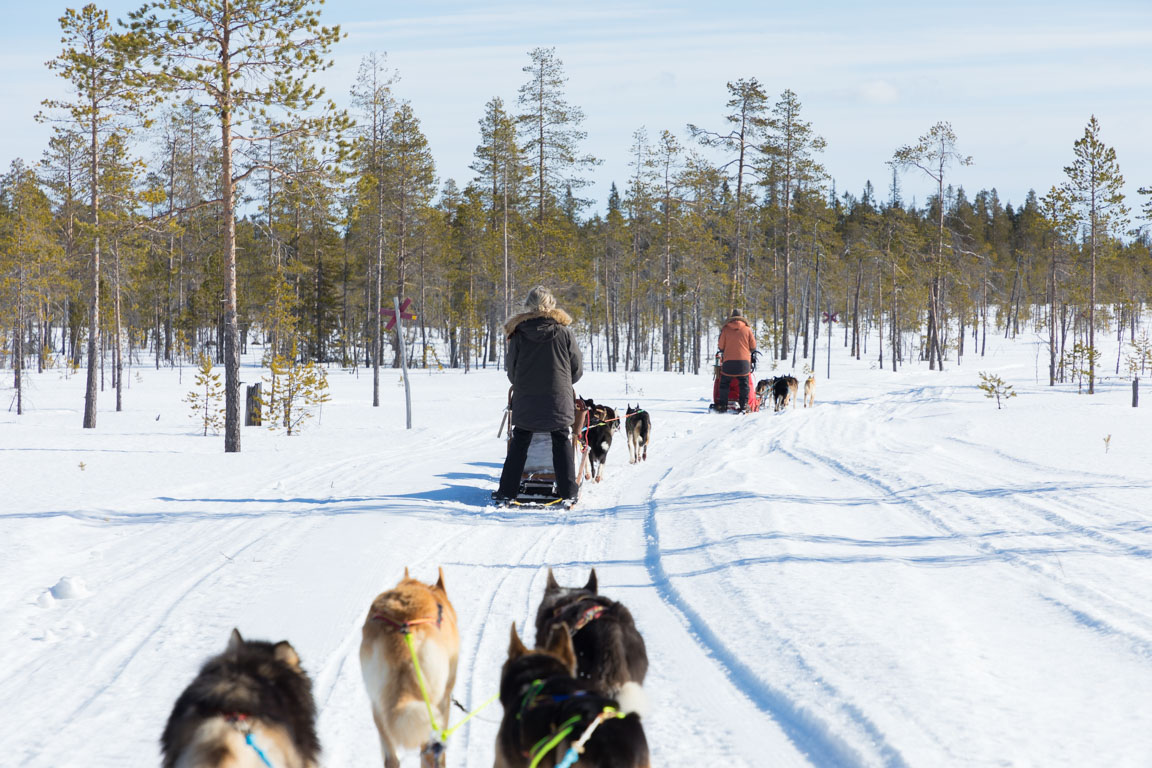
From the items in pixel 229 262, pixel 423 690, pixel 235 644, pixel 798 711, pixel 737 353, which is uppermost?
pixel 229 262

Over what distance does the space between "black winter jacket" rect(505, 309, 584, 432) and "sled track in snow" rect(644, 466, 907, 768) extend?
352cm

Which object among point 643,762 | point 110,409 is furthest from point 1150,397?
point 110,409

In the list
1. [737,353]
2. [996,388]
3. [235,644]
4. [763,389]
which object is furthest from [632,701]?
[996,388]

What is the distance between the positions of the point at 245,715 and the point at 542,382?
20.6 feet

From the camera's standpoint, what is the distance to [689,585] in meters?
5.76

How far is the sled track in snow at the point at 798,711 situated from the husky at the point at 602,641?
0.76 m

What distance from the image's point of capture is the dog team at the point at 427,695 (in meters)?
2.27

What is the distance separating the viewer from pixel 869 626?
186 inches

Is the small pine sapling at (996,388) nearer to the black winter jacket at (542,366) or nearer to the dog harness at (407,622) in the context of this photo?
the black winter jacket at (542,366)

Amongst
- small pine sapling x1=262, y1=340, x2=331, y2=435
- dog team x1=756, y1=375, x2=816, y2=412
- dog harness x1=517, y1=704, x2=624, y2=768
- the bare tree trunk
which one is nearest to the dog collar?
dog harness x1=517, y1=704, x2=624, y2=768

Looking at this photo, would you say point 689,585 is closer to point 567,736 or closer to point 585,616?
point 585,616

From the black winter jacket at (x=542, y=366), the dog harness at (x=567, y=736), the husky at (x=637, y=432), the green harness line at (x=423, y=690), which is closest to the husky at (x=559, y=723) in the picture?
the dog harness at (x=567, y=736)

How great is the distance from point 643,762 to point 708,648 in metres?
2.31

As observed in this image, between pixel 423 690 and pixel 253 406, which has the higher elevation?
pixel 253 406
